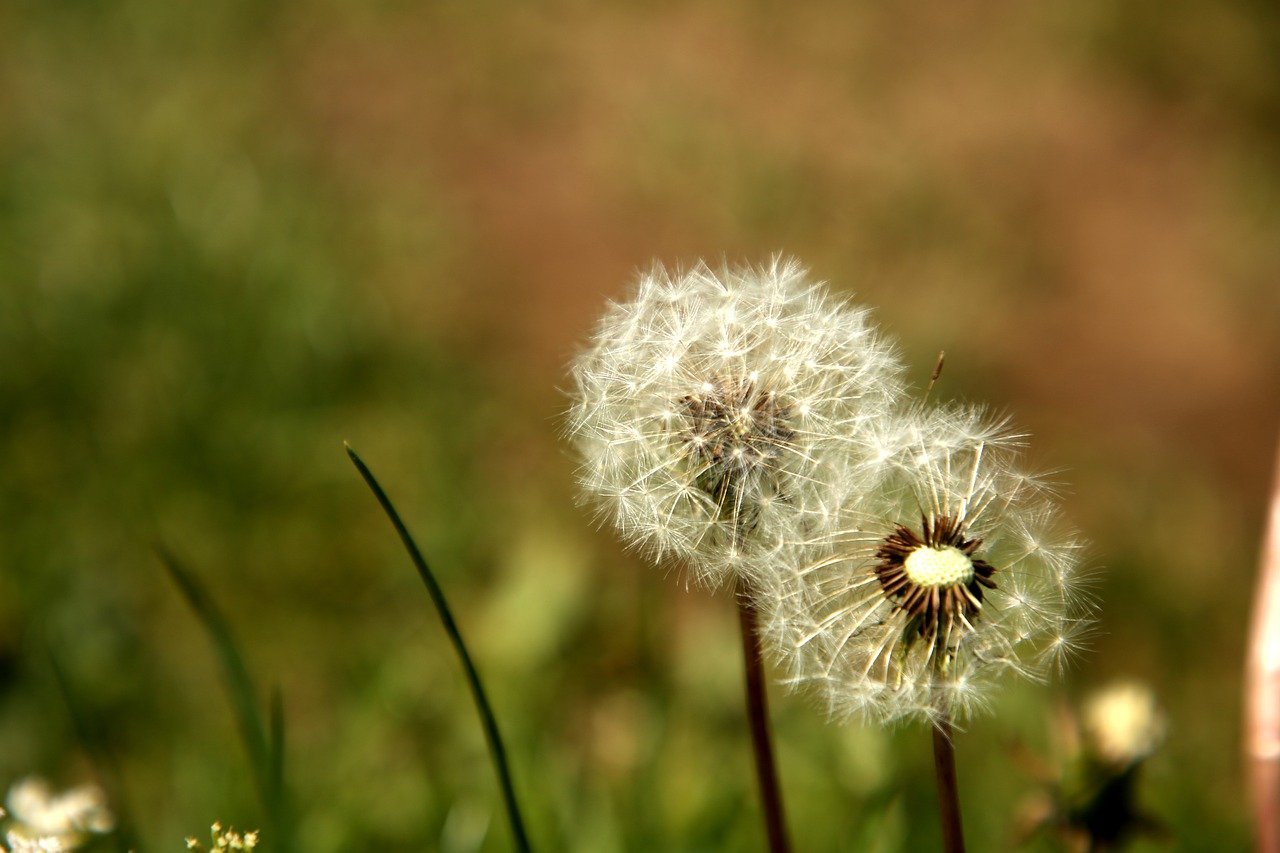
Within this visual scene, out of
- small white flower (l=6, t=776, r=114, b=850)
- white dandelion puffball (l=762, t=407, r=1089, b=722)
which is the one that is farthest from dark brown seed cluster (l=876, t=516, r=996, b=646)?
small white flower (l=6, t=776, r=114, b=850)

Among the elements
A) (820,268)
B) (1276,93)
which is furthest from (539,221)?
(1276,93)

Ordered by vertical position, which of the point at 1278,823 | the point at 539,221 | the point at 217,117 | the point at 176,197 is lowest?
the point at 1278,823

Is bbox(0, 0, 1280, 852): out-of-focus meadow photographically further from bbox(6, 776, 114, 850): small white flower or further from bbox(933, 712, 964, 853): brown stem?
bbox(933, 712, 964, 853): brown stem

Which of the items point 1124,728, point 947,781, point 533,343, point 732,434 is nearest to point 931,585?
point 947,781

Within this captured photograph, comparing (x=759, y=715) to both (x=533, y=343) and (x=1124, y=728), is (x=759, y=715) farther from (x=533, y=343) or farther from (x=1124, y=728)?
(x=533, y=343)

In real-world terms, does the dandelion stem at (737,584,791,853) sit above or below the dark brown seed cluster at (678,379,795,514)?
below

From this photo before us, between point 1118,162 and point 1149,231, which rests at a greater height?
point 1118,162

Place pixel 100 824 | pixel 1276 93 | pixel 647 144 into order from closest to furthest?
pixel 100 824, pixel 647 144, pixel 1276 93

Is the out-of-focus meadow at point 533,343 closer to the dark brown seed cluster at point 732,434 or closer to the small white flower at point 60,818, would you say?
the small white flower at point 60,818

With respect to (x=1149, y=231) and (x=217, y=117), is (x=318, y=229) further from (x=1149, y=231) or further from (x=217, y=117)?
(x=1149, y=231)
